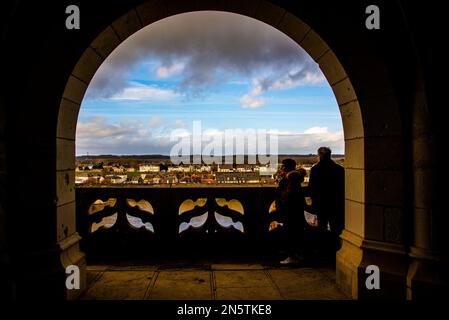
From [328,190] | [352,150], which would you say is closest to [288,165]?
[328,190]

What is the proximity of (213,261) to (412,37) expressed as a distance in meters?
3.28

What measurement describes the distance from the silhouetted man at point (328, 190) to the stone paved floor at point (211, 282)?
65 cm

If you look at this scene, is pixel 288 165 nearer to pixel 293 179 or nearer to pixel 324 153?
pixel 293 179

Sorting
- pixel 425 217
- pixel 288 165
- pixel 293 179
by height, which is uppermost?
pixel 288 165

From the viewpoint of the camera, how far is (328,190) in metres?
3.95

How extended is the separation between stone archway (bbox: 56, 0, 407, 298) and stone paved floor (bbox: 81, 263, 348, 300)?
37 centimetres

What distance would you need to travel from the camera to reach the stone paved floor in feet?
10.2

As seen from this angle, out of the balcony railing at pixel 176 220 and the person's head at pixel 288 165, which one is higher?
the person's head at pixel 288 165

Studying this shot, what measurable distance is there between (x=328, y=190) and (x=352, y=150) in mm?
925

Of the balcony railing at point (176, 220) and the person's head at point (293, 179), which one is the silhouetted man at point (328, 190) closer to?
the person's head at point (293, 179)

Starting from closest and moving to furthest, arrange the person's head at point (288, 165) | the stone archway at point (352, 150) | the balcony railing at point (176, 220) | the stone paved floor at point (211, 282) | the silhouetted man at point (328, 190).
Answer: the stone archway at point (352, 150)
the stone paved floor at point (211, 282)
the silhouetted man at point (328, 190)
the person's head at point (288, 165)
the balcony railing at point (176, 220)

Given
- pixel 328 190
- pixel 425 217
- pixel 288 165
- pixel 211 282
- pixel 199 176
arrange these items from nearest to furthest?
pixel 425 217, pixel 211 282, pixel 328 190, pixel 288 165, pixel 199 176

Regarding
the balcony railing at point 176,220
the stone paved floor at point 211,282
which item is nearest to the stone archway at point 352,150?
the stone paved floor at point 211,282

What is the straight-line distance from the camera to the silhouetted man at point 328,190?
3.96 m
